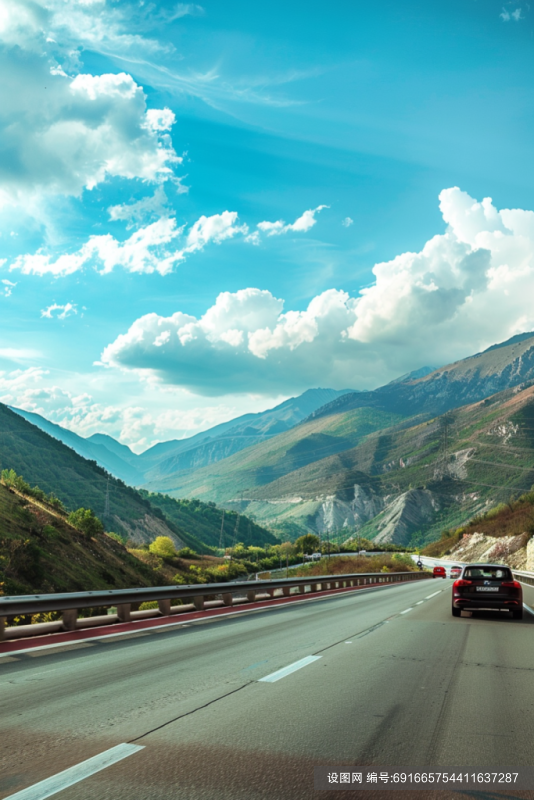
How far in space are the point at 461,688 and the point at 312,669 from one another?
1951 millimetres

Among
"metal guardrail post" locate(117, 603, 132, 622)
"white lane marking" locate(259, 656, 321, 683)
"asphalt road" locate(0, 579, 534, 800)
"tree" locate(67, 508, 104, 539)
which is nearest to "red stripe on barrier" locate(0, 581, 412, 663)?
"metal guardrail post" locate(117, 603, 132, 622)

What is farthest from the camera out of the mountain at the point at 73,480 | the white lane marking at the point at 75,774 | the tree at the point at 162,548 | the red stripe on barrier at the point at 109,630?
the mountain at the point at 73,480

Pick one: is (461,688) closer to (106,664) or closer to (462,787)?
(462,787)

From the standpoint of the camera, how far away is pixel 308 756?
472cm

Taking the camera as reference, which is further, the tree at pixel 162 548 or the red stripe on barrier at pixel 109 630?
the tree at pixel 162 548

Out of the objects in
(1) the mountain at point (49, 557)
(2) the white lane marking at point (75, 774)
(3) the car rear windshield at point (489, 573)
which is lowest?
(1) the mountain at point (49, 557)

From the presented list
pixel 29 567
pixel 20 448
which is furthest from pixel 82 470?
pixel 29 567

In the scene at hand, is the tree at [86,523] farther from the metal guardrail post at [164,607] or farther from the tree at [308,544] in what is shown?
the tree at [308,544]

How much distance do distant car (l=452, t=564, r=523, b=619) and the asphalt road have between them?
4749 mm

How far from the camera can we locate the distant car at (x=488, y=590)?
1597 centimetres

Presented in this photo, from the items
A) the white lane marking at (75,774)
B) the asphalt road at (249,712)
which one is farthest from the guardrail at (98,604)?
the white lane marking at (75,774)

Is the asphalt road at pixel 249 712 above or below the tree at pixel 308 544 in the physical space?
above

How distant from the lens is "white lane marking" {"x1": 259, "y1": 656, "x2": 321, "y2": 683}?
768 centimetres

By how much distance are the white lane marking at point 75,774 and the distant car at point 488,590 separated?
1303 cm
